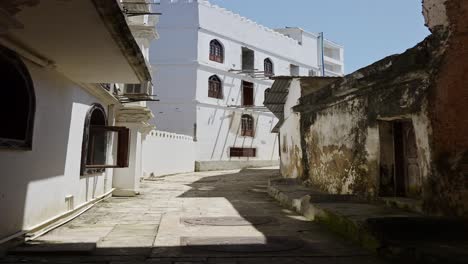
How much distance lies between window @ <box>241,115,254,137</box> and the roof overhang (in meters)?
22.6

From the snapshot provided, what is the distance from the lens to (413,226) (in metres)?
4.54

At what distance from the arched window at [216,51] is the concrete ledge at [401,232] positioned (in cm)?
2270

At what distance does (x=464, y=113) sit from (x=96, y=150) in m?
7.94

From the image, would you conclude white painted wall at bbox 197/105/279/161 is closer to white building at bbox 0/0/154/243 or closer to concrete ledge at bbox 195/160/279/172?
concrete ledge at bbox 195/160/279/172

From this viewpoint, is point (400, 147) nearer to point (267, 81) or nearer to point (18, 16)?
point (18, 16)

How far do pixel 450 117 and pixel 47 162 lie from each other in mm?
6051

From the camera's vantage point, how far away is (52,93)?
5.80 m

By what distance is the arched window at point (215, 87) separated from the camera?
27281mm

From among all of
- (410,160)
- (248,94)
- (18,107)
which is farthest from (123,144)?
(248,94)

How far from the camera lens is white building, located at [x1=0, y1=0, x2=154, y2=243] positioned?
393 cm

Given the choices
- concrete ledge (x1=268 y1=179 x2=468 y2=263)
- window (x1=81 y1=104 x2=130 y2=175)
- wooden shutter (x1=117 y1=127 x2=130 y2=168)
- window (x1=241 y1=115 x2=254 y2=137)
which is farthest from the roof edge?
window (x1=241 y1=115 x2=254 y2=137)

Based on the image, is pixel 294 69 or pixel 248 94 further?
pixel 294 69

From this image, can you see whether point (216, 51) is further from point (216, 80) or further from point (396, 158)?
point (396, 158)

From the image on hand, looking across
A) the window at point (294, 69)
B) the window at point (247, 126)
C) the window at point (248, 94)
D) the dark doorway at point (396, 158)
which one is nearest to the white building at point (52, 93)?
the dark doorway at point (396, 158)
